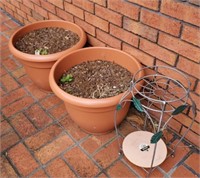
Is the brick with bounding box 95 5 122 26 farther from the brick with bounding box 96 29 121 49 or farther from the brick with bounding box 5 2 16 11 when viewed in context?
the brick with bounding box 5 2 16 11

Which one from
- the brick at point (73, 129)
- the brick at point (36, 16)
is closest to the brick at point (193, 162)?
the brick at point (73, 129)

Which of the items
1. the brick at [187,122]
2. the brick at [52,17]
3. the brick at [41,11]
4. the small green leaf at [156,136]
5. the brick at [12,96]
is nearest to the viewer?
the small green leaf at [156,136]

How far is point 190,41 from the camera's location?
1.29m

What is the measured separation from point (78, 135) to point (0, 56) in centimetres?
140

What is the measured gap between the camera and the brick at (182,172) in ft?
4.87

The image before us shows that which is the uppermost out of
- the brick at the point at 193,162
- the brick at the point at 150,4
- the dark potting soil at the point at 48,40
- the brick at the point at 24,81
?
the brick at the point at 150,4

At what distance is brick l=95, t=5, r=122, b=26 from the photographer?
164 centimetres

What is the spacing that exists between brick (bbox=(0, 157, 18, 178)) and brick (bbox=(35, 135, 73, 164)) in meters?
0.18

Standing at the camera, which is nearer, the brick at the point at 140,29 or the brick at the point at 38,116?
the brick at the point at 140,29

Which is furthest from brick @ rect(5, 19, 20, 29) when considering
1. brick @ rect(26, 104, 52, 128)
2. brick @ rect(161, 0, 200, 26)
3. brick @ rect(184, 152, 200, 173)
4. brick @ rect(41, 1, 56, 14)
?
brick @ rect(184, 152, 200, 173)

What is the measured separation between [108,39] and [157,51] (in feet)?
1.51

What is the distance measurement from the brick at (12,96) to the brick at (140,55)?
976mm

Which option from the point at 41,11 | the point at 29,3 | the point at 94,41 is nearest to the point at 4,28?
the point at 29,3

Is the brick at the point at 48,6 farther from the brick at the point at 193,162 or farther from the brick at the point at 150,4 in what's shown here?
the brick at the point at 193,162
